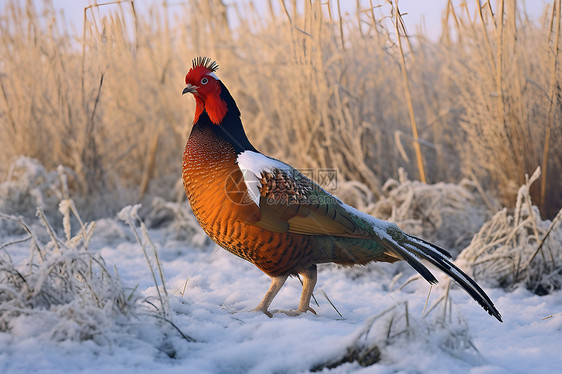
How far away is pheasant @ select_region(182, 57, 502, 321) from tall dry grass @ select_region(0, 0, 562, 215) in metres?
0.88

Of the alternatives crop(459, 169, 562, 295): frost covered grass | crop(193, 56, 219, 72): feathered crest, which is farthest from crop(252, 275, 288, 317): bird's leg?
crop(459, 169, 562, 295): frost covered grass

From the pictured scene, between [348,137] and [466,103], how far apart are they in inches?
39.7

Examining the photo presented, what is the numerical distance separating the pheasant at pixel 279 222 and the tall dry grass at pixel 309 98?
0.88 metres

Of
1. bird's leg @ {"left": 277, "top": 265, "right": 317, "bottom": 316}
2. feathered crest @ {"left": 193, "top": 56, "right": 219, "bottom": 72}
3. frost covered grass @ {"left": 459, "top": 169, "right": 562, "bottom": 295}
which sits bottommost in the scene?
frost covered grass @ {"left": 459, "top": 169, "right": 562, "bottom": 295}

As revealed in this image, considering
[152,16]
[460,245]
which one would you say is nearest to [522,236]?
[460,245]

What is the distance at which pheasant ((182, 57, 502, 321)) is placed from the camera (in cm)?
237

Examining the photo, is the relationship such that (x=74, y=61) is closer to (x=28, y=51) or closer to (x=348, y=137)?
(x=28, y=51)

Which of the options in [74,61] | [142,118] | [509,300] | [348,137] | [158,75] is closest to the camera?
[509,300]

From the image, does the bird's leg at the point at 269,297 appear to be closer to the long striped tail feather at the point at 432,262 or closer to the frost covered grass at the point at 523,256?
the long striped tail feather at the point at 432,262

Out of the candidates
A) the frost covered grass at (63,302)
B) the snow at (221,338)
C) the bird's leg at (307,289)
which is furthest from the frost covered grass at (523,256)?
the frost covered grass at (63,302)

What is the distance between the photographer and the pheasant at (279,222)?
237cm

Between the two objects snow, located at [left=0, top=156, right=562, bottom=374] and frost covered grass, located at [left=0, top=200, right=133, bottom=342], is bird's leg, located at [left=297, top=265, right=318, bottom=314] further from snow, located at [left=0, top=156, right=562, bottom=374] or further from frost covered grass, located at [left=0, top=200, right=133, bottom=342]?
frost covered grass, located at [left=0, top=200, right=133, bottom=342]

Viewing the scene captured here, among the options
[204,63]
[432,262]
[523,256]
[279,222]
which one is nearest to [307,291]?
[279,222]

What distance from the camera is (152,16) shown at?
6.35 metres
